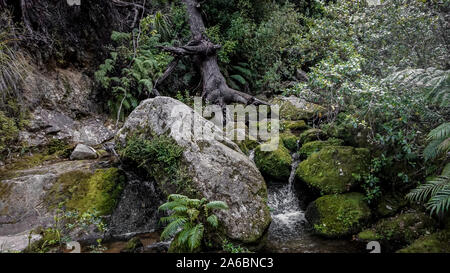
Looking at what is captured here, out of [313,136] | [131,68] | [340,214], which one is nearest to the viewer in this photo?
[340,214]

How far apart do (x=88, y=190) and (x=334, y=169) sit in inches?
199

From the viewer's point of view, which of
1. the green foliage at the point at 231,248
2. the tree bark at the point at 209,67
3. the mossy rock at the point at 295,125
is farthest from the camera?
the tree bark at the point at 209,67

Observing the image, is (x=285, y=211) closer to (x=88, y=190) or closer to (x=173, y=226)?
(x=173, y=226)

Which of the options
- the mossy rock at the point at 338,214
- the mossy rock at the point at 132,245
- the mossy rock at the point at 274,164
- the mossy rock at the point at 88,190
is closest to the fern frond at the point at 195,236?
the mossy rock at the point at 132,245

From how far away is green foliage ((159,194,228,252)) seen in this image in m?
3.74

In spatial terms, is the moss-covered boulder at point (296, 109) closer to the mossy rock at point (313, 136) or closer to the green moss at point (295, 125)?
the green moss at point (295, 125)

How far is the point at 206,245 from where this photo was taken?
411 cm

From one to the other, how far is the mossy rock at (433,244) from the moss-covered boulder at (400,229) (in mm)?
294

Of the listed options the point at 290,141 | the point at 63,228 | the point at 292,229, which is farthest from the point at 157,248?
the point at 290,141

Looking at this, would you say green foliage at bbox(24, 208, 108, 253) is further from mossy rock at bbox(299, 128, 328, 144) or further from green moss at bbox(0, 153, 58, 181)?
mossy rock at bbox(299, 128, 328, 144)

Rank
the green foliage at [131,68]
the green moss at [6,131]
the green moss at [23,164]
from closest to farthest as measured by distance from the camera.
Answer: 1. the green moss at [23,164]
2. the green moss at [6,131]
3. the green foliage at [131,68]

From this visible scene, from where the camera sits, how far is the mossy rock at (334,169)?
531 centimetres

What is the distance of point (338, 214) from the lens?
193 inches

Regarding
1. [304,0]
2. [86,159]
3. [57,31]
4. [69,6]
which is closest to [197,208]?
[86,159]
